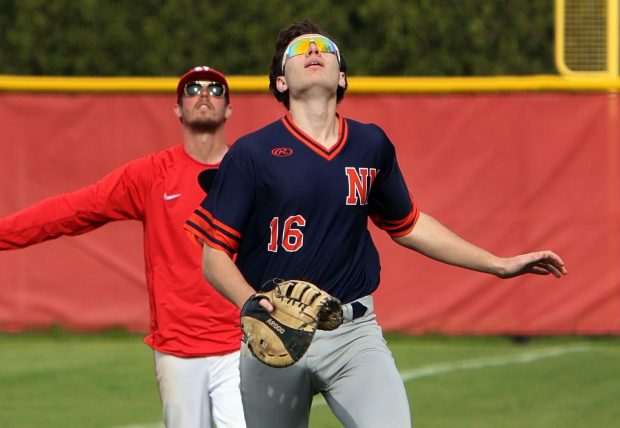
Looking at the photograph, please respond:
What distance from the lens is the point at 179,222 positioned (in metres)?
6.51

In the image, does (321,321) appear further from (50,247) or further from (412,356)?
(50,247)

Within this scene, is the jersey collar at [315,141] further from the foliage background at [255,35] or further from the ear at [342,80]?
the foliage background at [255,35]

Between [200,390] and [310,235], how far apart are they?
63.3 inches

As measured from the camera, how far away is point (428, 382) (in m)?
10.4

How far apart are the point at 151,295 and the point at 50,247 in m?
6.14

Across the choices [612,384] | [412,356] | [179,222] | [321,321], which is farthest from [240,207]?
[412,356]

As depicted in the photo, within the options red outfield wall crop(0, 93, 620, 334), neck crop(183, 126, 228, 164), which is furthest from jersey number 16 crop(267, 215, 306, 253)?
red outfield wall crop(0, 93, 620, 334)

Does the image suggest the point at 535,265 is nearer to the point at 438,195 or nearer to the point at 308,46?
the point at 308,46

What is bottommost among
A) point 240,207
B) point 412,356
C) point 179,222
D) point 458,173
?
point 412,356

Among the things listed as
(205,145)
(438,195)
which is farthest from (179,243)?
(438,195)

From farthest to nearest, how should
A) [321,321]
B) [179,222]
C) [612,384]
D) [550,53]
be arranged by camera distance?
[550,53] < [612,384] < [179,222] < [321,321]

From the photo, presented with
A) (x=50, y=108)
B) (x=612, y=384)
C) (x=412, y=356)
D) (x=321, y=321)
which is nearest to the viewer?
(x=321, y=321)

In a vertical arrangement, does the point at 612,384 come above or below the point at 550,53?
below

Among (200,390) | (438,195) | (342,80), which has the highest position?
(342,80)
